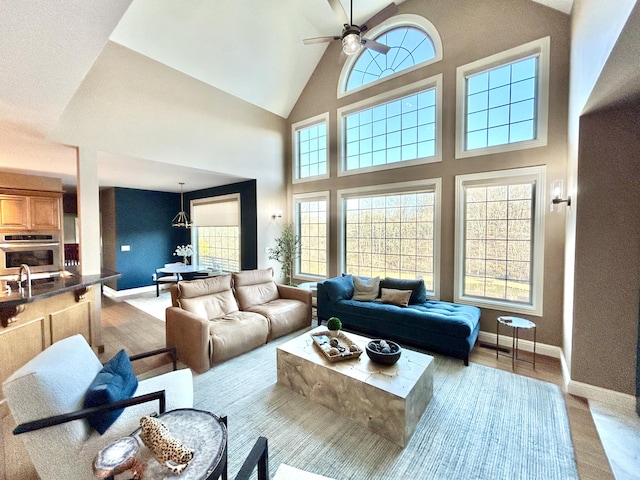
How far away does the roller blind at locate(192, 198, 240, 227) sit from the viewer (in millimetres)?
6056

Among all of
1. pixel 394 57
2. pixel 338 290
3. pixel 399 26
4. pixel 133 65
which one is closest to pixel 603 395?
pixel 338 290

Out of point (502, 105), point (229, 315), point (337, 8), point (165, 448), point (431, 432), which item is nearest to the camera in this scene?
point (165, 448)

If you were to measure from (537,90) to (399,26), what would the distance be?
2626mm

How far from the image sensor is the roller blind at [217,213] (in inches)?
238

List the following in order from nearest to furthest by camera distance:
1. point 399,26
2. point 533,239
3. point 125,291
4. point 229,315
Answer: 1. point 533,239
2. point 229,315
3. point 399,26
4. point 125,291

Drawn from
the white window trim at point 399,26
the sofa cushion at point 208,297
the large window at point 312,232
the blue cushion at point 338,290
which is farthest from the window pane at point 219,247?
the white window trim at point 399,26

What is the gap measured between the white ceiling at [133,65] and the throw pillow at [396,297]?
3.63 metres

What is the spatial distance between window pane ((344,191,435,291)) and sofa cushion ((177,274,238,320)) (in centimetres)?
247

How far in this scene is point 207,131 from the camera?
4.65m

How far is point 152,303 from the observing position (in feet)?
18.9

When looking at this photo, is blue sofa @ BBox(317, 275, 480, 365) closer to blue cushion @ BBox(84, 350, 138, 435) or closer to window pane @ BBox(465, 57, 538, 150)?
window pane @ BBox(465, 57, 538, 150)

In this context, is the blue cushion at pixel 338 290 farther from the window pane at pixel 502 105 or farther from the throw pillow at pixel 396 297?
the window pane at pixel 502 105

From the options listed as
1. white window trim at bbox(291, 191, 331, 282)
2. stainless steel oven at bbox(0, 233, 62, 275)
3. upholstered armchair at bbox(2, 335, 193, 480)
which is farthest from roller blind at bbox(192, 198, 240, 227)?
upholstered armchair at bbox(2, 335, 193, 480)

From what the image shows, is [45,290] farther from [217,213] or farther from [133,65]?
[217,213]
